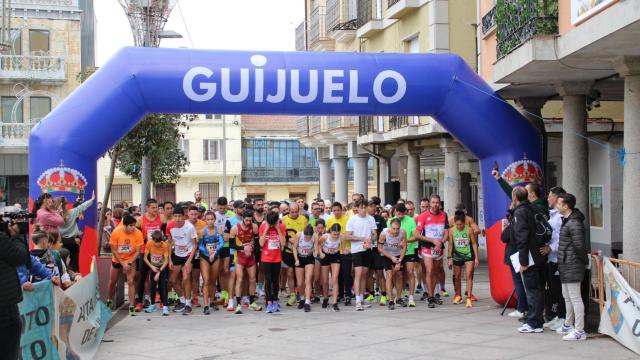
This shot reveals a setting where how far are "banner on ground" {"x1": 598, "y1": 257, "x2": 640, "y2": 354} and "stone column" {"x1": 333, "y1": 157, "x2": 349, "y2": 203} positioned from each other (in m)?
23.3

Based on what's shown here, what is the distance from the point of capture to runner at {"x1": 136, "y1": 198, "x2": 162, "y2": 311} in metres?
12.9

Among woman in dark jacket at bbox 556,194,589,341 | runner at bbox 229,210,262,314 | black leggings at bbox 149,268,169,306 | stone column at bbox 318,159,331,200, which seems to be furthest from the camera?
stone column at bbox 318,159,331,200

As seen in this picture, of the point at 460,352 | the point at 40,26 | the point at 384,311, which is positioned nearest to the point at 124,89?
the point at 384,311

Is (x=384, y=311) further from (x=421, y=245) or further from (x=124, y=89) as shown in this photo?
(x=124, y=89)

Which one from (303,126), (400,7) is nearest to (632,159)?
(400,7)

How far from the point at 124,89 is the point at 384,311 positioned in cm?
528

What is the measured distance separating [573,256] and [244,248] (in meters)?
5.36

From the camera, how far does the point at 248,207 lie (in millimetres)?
13562

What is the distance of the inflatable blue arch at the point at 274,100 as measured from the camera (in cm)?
1181

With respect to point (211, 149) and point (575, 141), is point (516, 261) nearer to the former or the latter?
point (575, 141)

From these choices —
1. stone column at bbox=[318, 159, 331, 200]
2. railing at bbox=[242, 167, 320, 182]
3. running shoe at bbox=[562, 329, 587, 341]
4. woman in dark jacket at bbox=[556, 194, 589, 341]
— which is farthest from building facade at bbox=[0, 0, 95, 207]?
running shoe at bbox=[562, 329, 587, 341]

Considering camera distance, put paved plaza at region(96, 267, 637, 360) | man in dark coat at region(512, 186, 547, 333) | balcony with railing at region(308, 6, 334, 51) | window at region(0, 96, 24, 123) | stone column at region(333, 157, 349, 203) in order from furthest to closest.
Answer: window at region(0, 96, 24, 123)
stone column at region(333, 157, 349, 203)
balcony with railing at region(308, 6, 334, 51)
man in dark coat at region(512, 186, 547, 333)
paved plaza at region(96, 267, 637, 360)

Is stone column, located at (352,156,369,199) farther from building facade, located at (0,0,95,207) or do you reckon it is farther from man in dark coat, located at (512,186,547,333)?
man in dark coat, located at (512,186,547,333)

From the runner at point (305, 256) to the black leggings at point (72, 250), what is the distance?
3459 mm
